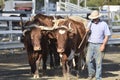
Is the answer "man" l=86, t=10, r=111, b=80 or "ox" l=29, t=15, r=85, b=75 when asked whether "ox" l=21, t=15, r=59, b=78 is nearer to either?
"ox" l=29, t=15, r=85, b=75

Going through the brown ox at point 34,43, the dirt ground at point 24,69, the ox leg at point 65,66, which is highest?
the brown ox at point 34,43

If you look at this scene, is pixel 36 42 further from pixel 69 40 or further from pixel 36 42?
pixel 69 40

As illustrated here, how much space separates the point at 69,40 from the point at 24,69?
3.11 metres

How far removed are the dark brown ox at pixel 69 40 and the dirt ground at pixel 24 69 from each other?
2.41ft

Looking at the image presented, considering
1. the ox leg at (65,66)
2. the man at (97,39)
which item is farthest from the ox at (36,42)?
the man at (97,39)

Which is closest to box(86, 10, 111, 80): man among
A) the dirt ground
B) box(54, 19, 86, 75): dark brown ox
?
box(54, 19, 86, 75): dark brown ox

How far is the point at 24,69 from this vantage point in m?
16.2

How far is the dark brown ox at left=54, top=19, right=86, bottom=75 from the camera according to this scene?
13336mm

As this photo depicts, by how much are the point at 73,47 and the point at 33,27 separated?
143cm

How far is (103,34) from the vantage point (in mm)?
12445

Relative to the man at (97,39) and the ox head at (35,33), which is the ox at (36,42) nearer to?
the ox head at (35,33)

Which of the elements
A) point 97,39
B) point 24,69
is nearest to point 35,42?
point 97,39

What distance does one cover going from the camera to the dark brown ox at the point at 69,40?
1334cm

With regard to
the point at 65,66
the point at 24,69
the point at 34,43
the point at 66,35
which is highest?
the point at 66,35
